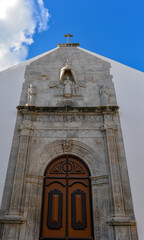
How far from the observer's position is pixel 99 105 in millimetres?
7105

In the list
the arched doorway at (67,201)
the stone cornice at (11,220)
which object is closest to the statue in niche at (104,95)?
the arched doorway at (67,201)

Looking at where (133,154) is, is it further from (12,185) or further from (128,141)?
(12,185)

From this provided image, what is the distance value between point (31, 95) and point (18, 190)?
12.1 ft

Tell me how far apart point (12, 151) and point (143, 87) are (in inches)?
229

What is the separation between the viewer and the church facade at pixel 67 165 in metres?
5.00

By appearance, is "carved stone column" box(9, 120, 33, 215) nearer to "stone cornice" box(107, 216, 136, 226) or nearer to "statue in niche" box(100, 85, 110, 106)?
"stone cornice" box(107, 216, 136, 226)

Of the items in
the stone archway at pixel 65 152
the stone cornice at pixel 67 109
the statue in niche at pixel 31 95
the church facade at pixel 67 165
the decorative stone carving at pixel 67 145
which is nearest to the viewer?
the church facade at pixel 67 165

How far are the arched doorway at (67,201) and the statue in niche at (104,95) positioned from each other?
2.48 meters

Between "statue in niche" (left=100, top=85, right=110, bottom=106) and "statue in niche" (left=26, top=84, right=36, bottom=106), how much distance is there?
279 centimetres

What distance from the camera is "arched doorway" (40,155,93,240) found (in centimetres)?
507

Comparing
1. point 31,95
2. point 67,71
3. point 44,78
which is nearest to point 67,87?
point 67,71

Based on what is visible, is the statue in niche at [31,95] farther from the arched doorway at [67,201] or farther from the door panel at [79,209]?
the door panel at [79,209]

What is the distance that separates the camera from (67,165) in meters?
6.10

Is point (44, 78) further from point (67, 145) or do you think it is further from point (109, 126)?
point (109, 126)
